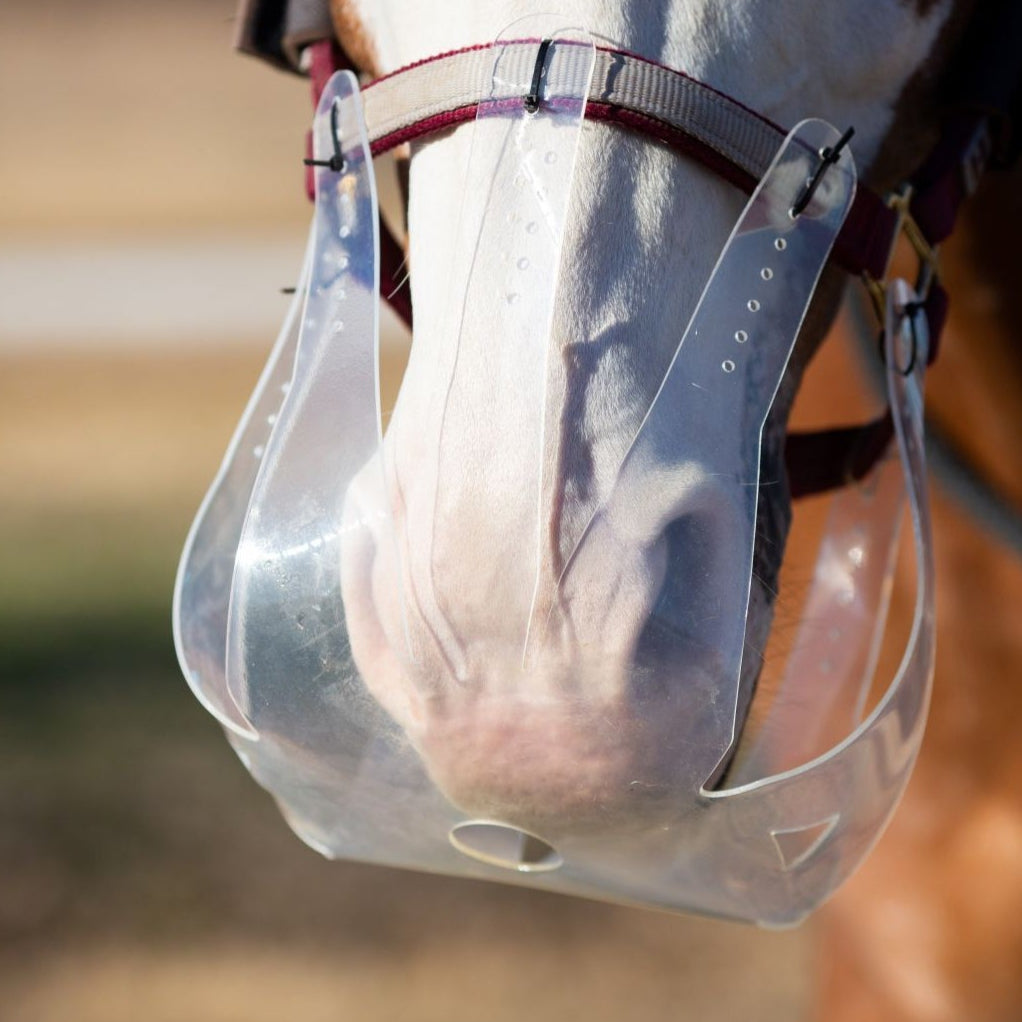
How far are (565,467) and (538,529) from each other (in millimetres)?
35

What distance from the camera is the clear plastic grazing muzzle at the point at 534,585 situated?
0.68 meters

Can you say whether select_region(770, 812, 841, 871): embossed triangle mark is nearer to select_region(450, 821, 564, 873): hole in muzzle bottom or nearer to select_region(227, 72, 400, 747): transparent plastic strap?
select_region(450, 821, 564, 873): hole in muzzle bottom

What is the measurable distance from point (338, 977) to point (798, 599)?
179 centimetres

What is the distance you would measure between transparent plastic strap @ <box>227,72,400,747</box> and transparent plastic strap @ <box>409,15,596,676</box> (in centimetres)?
6

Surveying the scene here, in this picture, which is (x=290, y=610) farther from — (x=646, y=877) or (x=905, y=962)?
(x=905, y=962)

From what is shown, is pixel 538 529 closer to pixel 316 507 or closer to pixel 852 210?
pixel 316 507

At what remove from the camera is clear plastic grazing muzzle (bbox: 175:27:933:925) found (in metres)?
0.68

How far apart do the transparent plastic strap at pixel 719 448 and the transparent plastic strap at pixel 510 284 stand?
54 millimetres

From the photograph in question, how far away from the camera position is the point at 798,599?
0.88m

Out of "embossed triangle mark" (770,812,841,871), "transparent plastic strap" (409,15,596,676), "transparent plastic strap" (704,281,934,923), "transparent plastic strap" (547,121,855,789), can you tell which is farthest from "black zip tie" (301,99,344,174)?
Result: "embossed triangle mark" (770,812,841,871)

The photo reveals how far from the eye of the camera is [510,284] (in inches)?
27.7

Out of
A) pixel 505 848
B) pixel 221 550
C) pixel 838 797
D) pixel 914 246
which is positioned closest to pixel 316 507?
pixel 221 550

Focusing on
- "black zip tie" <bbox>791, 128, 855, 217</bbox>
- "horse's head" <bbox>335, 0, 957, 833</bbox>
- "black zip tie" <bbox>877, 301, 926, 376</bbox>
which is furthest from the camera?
"black zip tie" <bbox>877, 301, 926, 376</bbox>

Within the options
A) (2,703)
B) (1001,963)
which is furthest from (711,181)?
(2,703)
